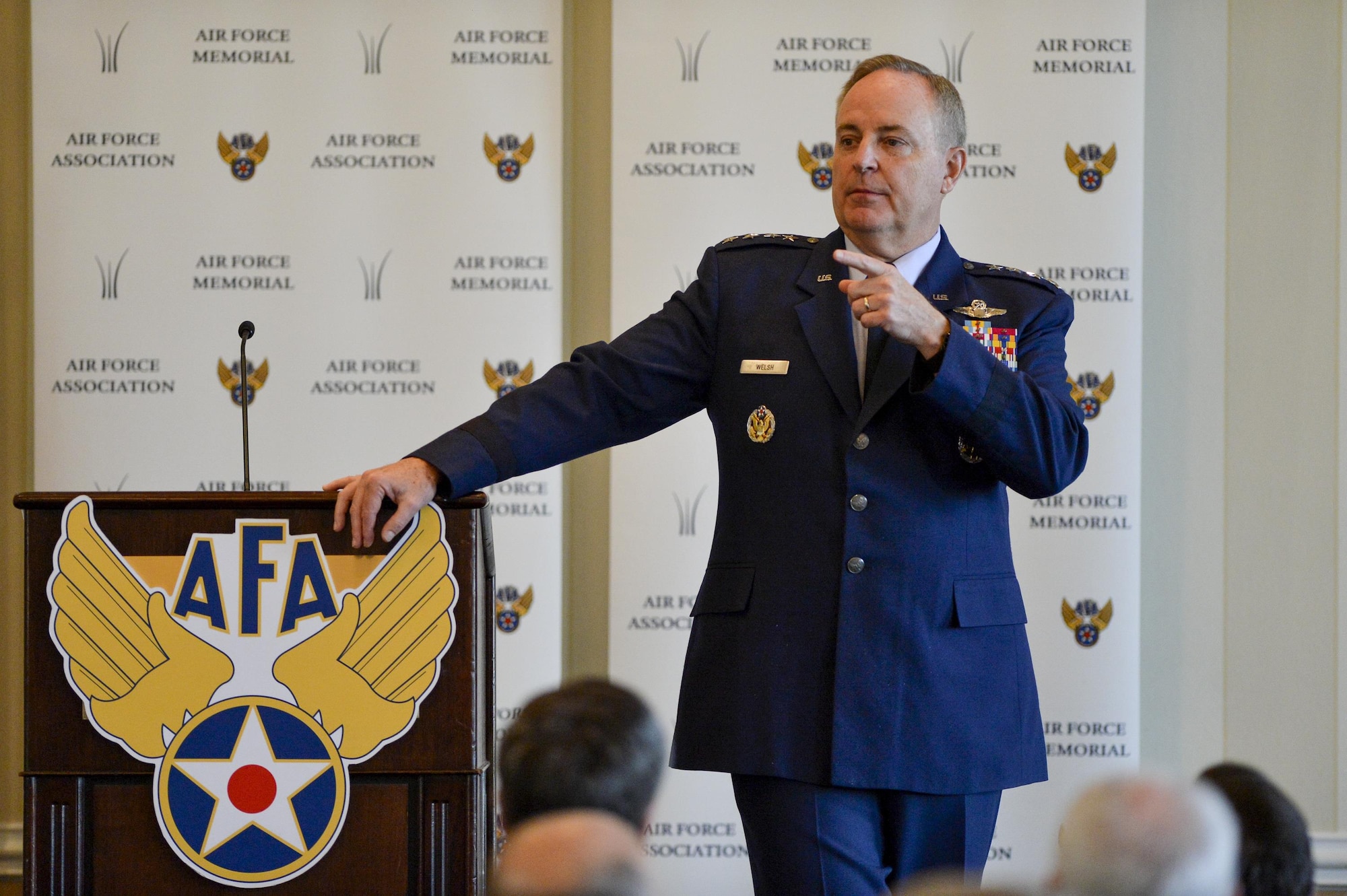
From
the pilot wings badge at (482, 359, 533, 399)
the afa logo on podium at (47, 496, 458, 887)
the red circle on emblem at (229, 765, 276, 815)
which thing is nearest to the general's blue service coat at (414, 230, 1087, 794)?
the afa logo on podium at (47, 496, 458, 887)

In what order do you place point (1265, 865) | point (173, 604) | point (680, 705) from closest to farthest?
point (1265, 865) < point (173, 604) < point (680, 705)

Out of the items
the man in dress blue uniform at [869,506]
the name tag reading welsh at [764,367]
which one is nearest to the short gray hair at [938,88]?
the man in dress blue uniform at [869,506]

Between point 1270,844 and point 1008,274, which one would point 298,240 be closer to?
point 1008,274

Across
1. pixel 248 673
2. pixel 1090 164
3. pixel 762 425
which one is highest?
pixel 1090 164

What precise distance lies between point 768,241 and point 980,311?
372mm

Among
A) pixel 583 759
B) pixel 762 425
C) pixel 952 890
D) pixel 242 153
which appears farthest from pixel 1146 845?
pixel 242 153

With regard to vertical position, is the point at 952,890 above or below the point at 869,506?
below

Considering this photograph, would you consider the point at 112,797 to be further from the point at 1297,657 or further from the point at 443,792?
the point at 1297,657

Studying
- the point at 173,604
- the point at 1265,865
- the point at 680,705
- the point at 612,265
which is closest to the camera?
the point at 1265,865

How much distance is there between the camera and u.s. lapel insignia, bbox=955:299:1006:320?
2.02 meters

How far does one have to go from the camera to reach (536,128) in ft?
12.5

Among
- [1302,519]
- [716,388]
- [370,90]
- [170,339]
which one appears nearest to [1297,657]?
[1302,519]

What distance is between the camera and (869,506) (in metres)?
1.92

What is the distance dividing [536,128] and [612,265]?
0.45 meters
